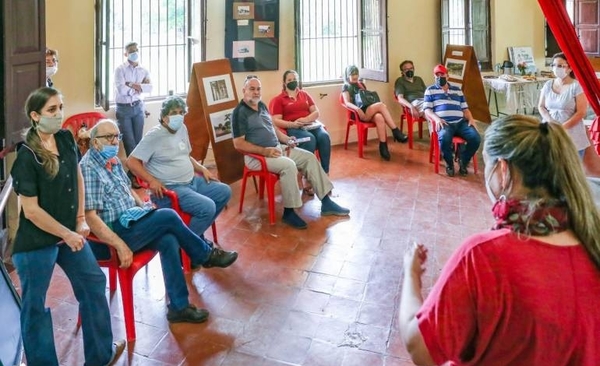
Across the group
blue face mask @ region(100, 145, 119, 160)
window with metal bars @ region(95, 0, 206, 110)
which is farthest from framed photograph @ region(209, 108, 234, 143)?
blue face mask @ region(100, 145, 119, 160)

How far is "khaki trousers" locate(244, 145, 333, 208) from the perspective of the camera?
439cm

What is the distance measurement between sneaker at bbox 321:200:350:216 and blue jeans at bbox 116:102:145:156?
80.5 inches

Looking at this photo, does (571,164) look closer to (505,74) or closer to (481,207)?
(481,207)

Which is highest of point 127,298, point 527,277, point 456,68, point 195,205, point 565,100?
point 456,68

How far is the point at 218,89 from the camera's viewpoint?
17.1ft

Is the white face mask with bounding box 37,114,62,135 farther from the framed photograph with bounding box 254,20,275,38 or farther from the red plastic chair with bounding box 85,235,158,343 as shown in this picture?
the framed photograph with bounding box 254,20,275,38

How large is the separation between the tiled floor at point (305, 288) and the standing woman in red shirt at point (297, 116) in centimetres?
54

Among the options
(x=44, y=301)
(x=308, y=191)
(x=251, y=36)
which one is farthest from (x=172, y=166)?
(x=251, y=36)

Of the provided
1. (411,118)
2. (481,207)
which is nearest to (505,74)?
(411,118)

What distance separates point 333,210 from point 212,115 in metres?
1.42

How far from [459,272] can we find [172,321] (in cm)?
212

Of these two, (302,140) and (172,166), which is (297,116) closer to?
(302,140)

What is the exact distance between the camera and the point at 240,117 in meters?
4.48

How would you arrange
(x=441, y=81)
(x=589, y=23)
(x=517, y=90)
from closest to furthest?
1. (x=441, y=81)
2. (x=517, y=90)
3. (x=589, y=23)
